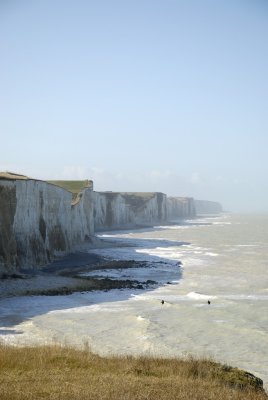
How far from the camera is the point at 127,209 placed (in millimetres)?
113750

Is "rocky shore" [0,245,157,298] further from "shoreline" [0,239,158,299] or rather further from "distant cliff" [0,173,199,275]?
"distant cliff" [0,173,199,275]

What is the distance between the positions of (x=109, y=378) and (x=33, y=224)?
3144cm

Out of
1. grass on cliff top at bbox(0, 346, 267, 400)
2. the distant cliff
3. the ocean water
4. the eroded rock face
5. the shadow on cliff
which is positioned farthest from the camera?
the distant cliff

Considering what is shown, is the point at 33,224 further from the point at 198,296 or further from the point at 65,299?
the point at 198,296

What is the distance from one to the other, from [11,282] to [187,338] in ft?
48.4

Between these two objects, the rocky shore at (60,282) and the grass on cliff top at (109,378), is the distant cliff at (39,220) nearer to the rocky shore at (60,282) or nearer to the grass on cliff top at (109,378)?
the rocky shore at (60,282)

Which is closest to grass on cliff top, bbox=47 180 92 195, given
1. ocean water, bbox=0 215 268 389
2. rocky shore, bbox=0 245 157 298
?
rocky shore, bbox=0 245 157 298


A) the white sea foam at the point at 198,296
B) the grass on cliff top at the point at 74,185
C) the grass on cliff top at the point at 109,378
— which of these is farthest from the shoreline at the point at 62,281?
the grass on cliff top at the point at 74,185

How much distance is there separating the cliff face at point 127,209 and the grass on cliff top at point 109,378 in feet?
262

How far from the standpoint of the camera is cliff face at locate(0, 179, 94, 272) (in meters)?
33.1

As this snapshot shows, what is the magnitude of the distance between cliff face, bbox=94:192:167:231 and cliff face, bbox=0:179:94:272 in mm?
40037

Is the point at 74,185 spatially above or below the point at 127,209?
above

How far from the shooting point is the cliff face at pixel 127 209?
9950cm

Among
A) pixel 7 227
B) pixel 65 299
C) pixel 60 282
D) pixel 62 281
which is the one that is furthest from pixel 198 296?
pixel 7 227
